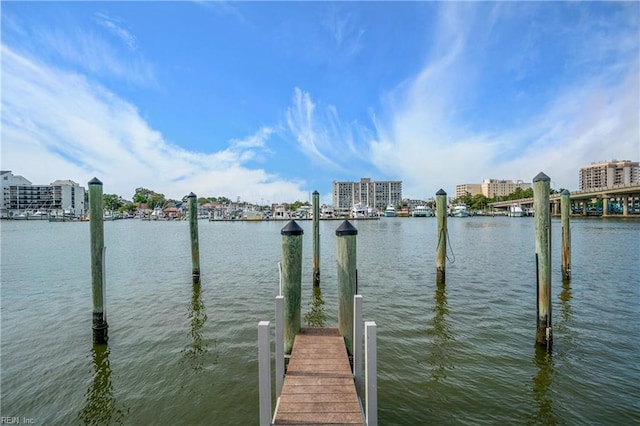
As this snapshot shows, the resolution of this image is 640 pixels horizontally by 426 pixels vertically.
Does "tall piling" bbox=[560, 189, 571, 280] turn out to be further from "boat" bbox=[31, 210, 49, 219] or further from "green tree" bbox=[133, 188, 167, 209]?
"green tree" bbox=[133, 188, 167, 209]

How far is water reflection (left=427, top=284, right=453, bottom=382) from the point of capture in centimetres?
707

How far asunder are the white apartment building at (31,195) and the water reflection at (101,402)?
15874 cm

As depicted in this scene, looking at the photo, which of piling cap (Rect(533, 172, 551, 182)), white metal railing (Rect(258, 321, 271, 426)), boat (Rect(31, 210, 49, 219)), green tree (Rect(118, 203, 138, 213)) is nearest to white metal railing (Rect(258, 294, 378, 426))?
white metal railing (Rect(258, 321, 271, 426))

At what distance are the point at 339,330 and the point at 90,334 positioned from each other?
796 centimetres

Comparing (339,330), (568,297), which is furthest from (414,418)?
(568,297)

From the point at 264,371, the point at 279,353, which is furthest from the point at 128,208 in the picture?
the point at 264,371

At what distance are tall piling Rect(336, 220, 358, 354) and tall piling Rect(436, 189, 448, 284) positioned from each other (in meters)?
8.32

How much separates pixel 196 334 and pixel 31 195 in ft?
605

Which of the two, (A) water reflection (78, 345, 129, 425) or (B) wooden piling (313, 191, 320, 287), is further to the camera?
(B) wooden piling (313, 191, 320, 287)

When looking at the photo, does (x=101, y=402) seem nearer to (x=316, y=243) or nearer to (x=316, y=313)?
(x=316, y=313)

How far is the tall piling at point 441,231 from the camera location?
13.5 metres

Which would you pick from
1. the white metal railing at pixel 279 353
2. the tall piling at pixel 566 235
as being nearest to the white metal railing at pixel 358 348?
the white metal railing at pixel 279 353

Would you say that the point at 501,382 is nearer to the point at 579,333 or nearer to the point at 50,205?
the point at 579,333

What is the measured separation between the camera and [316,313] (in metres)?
11.4
